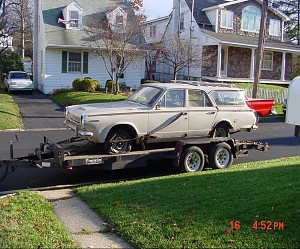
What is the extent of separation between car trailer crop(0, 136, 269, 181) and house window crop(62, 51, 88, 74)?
20.7m

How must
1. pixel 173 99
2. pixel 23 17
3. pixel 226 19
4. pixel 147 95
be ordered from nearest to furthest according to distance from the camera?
pixel 173 99, pixel 147 95, pixel 226 19, pixel 23 17

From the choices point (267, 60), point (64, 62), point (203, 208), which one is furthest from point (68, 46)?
point (203, 208)

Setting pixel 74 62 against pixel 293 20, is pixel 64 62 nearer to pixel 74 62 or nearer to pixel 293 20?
pixel 74 62

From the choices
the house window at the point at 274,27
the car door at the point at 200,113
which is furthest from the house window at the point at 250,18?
the car door at the point at 200,113

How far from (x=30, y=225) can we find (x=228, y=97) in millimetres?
6532

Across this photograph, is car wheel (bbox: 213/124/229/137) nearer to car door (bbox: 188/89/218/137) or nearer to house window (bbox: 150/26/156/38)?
car door (bbox: 188/89/218/137)

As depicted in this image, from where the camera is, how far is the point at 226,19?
115ft

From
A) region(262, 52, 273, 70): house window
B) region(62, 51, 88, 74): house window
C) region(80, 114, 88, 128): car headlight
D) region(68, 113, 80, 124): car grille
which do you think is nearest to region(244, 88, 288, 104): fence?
region(262, 52, 273, 70): house window

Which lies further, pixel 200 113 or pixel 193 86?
pixel 193 86

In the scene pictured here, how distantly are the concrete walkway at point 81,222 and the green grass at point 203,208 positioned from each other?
14cm

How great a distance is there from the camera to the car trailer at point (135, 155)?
26.8ft

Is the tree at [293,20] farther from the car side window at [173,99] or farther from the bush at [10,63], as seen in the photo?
the car side window at [173,99]

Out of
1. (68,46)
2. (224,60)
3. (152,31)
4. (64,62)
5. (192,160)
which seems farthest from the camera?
(152,31)

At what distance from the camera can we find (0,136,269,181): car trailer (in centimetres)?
816
